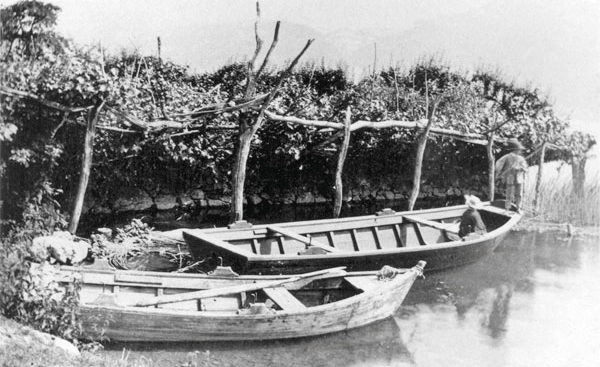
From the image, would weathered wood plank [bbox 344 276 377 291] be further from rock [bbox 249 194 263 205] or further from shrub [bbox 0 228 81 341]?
A: rock [bbox 249 194 263 205]

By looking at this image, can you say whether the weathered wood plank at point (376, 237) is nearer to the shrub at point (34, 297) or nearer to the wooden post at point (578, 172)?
the shrub at point (34, 297)

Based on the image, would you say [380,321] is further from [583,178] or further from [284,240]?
[583,178]

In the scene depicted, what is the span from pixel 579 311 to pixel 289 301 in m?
5.38

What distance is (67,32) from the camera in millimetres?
9812

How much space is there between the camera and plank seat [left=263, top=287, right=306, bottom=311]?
7477 mm

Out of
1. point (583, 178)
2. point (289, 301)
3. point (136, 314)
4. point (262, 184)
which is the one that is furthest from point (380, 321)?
point (583, 178)

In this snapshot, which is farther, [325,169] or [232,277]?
[325,169]

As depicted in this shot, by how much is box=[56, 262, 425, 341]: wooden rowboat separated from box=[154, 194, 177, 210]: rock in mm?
8238

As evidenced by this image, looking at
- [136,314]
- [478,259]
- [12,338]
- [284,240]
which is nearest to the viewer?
[12,338]

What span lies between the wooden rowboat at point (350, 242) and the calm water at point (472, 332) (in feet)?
2.36

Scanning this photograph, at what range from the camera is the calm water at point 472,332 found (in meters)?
7.11

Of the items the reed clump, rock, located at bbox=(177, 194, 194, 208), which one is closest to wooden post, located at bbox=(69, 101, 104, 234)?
rock, located at bbox=(177, 194, 194, 208)

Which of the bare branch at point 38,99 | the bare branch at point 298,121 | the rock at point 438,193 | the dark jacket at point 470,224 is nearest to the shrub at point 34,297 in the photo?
the bare branch at point 38,99

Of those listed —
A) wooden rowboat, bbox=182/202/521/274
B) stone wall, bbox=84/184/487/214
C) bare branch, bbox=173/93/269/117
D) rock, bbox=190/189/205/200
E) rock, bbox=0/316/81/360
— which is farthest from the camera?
rock, bbox=190/189/205/200
